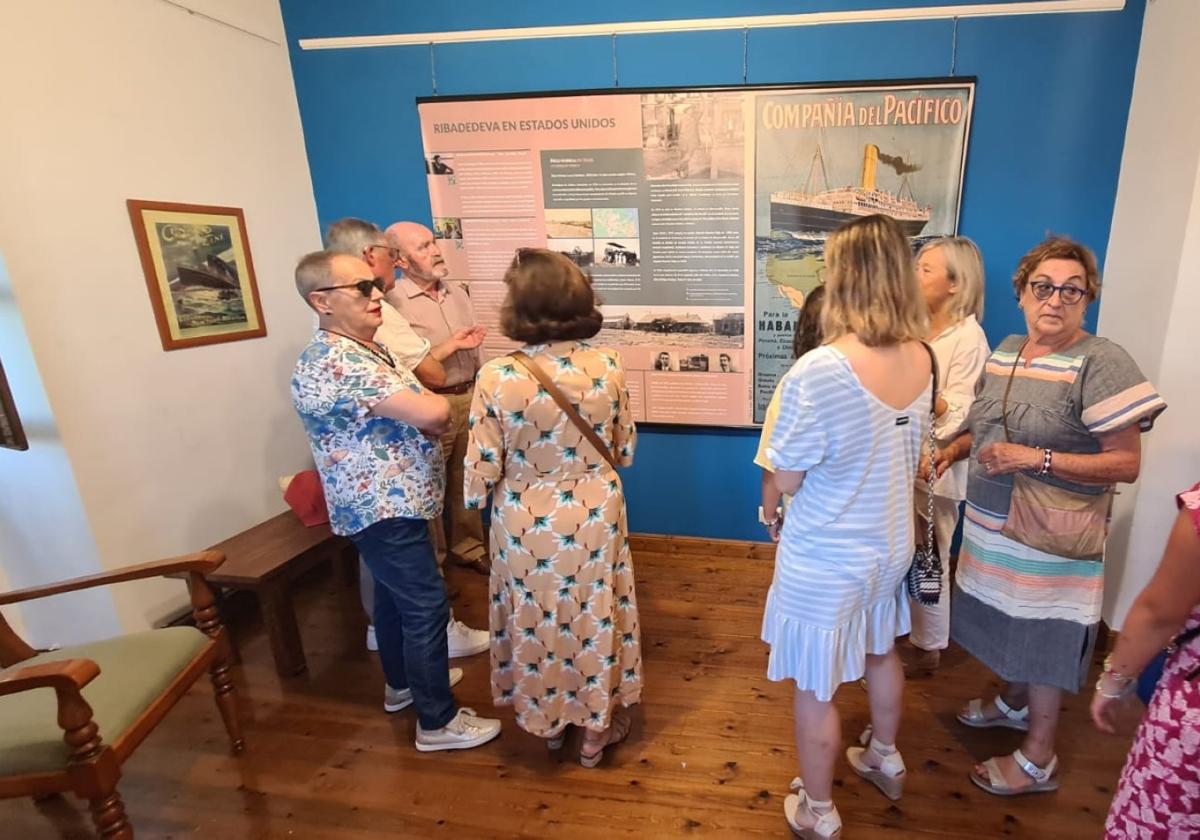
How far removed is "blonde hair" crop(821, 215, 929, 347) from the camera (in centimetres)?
125

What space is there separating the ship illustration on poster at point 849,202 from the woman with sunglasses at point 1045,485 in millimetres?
1049

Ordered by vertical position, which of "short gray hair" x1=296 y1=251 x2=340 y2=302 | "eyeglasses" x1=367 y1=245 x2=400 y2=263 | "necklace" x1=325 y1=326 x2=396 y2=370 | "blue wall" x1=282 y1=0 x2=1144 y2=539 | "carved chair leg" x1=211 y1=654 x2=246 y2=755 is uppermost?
"blue wall" x1=282 y1=0 x2=1144 y2=539

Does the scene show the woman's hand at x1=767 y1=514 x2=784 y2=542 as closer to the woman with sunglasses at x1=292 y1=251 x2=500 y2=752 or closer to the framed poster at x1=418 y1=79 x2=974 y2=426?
the woman with sunglasses at x1=292 y1=251 x2=500 y2=752

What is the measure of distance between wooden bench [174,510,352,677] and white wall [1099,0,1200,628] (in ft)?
9.96

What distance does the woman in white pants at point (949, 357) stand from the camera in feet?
6.22

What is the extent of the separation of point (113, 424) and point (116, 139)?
3.46 ft

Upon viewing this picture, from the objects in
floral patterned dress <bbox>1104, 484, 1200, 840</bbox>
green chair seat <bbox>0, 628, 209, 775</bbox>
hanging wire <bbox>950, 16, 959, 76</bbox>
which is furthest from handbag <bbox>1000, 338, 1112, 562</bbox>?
green chair seat <bbox>0, 628, 209, 775</bbox>

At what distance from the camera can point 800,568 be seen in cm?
139

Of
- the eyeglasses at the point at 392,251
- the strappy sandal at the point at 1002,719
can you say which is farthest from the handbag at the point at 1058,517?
the eyeglasses at the point at 392,251

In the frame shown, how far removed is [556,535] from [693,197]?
176 centimetres

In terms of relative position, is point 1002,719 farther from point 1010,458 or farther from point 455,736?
point 455,736

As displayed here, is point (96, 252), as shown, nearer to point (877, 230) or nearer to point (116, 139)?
point (116, 139)

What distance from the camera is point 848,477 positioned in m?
1.31

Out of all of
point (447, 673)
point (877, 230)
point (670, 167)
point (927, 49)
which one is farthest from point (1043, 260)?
point (447, 673)
